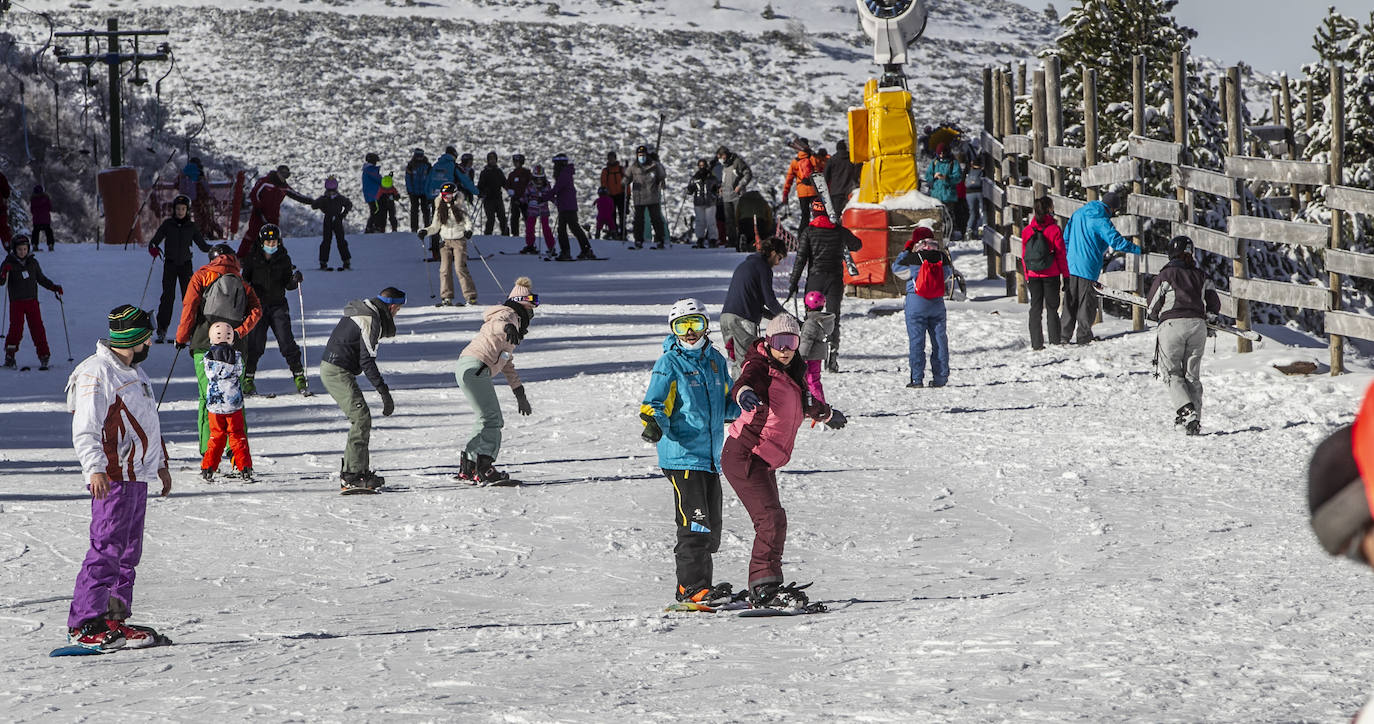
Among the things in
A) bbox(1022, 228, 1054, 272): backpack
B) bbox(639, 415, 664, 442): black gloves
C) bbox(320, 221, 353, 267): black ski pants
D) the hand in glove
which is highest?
bbox(320, 221, 353, 267): black ski pants

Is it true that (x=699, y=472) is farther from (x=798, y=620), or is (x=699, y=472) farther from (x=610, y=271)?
(x=610, y=271)

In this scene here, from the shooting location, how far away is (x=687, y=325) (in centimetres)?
736

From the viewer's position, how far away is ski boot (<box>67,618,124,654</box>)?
6.66 m

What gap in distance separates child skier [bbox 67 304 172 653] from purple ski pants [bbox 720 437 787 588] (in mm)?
2593

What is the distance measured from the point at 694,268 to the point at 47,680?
18690mm

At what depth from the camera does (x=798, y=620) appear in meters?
7.13

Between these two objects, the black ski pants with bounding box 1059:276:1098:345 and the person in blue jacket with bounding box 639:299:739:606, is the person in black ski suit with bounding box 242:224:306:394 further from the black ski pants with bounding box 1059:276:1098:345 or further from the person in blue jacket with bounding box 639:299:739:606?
the black ski pants with bounding box 1059:276:1098:345

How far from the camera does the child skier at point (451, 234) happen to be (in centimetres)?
1958

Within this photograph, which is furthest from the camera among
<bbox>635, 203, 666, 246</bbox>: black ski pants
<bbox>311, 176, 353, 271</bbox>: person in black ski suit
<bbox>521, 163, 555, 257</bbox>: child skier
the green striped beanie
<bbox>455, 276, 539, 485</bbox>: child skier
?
<bbox>635, 203, 666, 246</bbox>: black ski pants

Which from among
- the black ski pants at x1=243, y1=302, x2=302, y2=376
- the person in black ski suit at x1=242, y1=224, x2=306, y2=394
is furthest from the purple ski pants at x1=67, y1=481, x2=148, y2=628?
the black ski pants at x1=243, y1=302, x2=302, y2=376

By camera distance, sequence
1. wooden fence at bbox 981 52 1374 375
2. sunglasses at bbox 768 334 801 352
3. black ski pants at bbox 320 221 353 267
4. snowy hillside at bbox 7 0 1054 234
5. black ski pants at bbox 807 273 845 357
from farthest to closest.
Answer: snowy hillside at bbox 7 0 1054 234
black ski pants at bbox 320 221 353 267
black ski pants at bbox 807 273 845 357
wooden fence at bbox 981 52 1374 375
sunglasses at bbox 768 334 801 352

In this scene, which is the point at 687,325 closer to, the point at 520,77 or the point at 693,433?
the point at 693,433

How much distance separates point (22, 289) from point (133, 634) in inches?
436

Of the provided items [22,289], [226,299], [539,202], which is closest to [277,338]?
[226,299]
